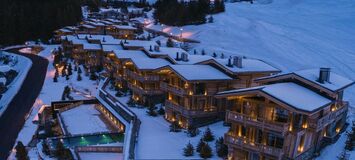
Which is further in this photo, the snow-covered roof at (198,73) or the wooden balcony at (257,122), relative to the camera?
the snow-covered roof at (198,73)

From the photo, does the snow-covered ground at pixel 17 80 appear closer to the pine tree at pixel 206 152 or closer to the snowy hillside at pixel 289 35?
the snowy hillside at pixel 289 35

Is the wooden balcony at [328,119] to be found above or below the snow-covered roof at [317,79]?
below

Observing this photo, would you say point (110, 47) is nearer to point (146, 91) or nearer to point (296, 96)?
point (146, 91)

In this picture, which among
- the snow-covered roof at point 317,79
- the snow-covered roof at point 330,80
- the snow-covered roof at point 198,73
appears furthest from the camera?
the snow-covered roof at point 198,73

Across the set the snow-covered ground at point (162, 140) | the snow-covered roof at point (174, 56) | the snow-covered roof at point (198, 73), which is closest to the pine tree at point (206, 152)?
the snow-covered ground at point (162, 140)

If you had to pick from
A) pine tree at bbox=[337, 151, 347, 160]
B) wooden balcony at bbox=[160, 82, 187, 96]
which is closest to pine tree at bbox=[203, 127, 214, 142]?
wooden balcony at bbox=[160, 82, 187, 96]

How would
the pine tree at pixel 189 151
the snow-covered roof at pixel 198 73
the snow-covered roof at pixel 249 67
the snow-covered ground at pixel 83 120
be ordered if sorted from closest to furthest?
1. the pine tree at pixel 189 151
2. the snow-covered roof at pixel 198 73
3. the snow-covered roof at pixel 249 67
4. the snow-covered ground at pixel 83 120

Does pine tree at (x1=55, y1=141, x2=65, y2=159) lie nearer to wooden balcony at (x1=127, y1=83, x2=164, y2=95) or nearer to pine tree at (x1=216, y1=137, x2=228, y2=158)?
wooden balcony at (x1=127, y1=83, x2=164, y2=95)
